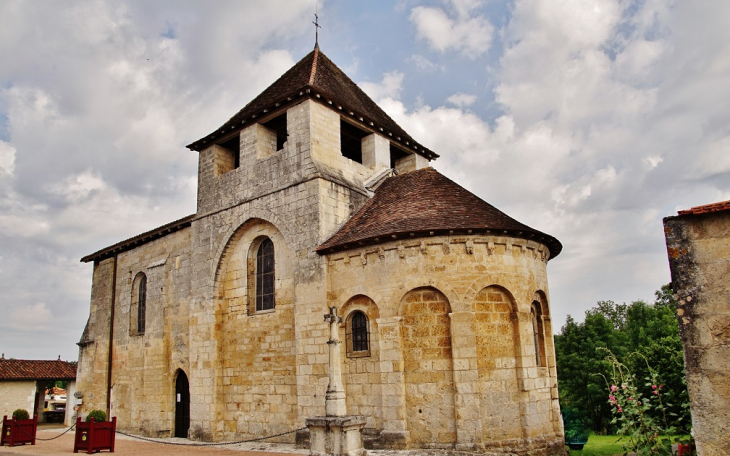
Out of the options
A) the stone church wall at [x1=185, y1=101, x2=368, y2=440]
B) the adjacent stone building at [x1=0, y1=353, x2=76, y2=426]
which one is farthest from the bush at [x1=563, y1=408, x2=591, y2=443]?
the adjacent stone building at [x1=0, y1=353, x2=76, y2=426]

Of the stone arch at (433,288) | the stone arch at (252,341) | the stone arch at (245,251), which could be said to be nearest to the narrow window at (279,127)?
the stone arch at (245,251)

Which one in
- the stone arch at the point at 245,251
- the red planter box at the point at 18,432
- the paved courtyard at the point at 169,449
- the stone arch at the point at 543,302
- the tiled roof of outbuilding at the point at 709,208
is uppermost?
the stone arch at the point at 245,251

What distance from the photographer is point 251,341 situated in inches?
610

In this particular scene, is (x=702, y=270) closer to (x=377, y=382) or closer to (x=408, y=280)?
(x=408, y=280)

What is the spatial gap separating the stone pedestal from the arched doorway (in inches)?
339

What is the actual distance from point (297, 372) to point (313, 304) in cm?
176

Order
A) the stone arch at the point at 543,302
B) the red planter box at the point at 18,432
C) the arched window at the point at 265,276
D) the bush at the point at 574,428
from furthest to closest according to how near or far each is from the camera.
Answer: the arched window at the point at 265,276
the red planter box at the point at 18,432
the bush at the point at 574,428
the stone arch at the point at 543,302

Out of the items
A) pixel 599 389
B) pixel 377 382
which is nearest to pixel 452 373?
pixel 377 382

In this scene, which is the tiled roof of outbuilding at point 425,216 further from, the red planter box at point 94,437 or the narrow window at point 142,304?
the narrow window at point 142,304

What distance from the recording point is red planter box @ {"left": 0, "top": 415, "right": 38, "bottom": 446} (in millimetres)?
15438

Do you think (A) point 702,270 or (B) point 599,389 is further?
(B) point 599,389

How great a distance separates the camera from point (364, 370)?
1295cm

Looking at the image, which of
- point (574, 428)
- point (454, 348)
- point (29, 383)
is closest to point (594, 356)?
point (574, 428)

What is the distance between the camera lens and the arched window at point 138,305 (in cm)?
2031
